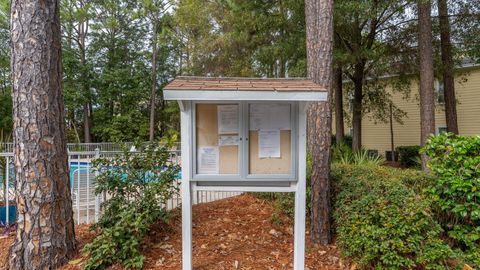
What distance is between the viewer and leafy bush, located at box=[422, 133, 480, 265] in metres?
3.15

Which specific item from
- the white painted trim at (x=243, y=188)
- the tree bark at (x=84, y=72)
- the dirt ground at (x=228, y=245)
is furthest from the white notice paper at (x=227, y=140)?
the tree bark at (x=84, y=72)

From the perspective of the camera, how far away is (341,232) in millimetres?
3271

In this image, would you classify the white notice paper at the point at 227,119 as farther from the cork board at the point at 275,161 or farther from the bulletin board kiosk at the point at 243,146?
the cork board at the point at 275,161

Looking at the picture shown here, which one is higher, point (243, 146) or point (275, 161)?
point (243, 146)

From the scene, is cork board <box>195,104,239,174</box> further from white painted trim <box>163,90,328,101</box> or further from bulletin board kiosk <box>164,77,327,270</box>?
white painted trim <box>163,90,328,101</box>

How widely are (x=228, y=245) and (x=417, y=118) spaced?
16579mm

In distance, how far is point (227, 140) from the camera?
2.79 meters

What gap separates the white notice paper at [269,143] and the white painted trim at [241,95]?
0.38m

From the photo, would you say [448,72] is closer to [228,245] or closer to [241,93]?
[228,245]

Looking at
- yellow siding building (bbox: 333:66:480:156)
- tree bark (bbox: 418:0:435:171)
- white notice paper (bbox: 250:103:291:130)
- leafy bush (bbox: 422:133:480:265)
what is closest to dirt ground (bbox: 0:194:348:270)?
leafy bush (bbox: 422:133:480:265)

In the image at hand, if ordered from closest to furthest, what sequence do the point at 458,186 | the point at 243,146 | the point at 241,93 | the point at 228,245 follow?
1. the point at 241,93
2. the point at 243,146
3. the point at 458,186
4. the point at 228,245

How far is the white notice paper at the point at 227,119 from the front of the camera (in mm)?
2779

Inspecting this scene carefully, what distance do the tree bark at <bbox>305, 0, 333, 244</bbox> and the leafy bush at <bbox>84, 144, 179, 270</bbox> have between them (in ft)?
5.41

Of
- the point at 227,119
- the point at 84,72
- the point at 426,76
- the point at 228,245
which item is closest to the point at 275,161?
the point at 227,119
